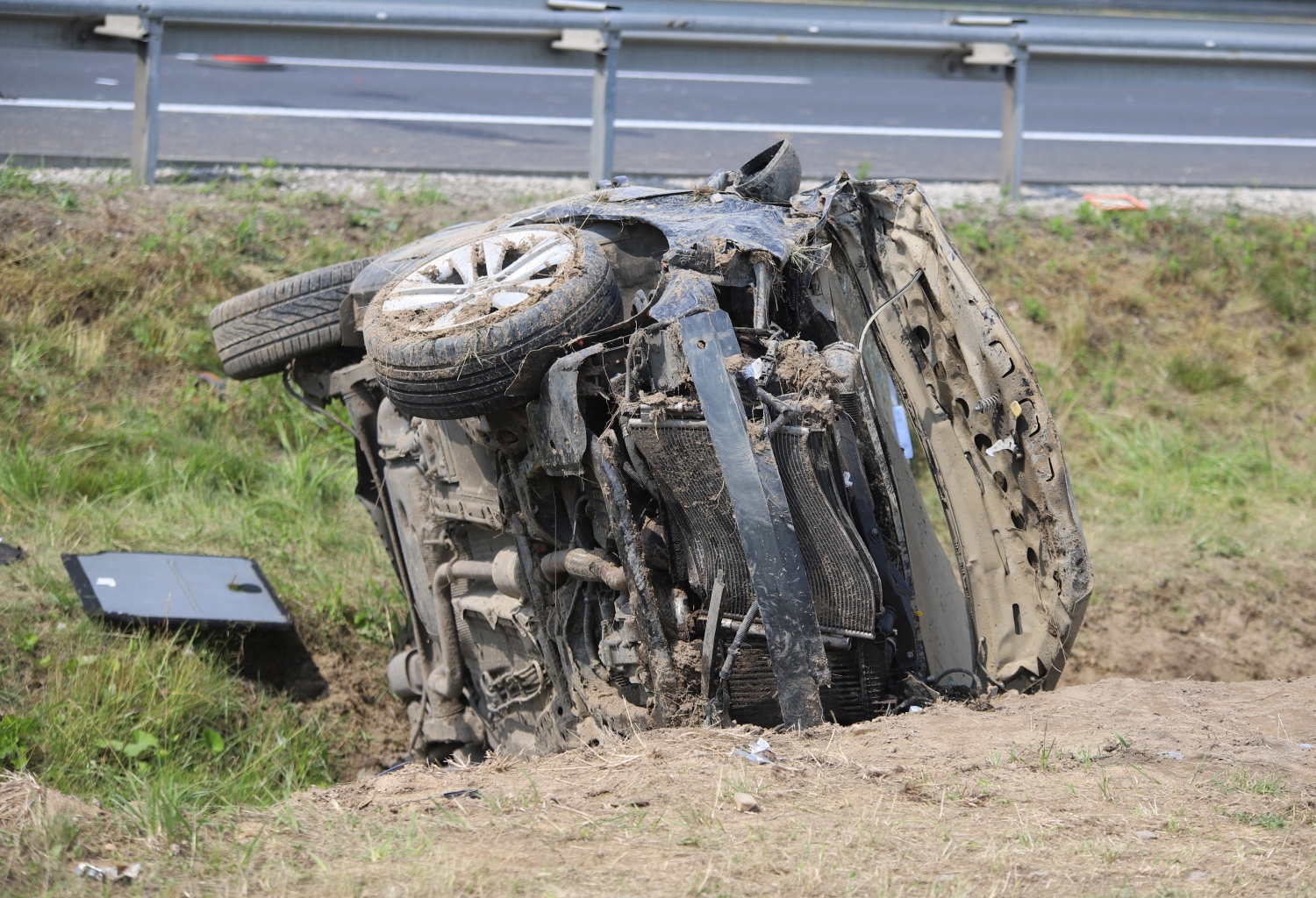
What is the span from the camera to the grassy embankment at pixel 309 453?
4.63 metres

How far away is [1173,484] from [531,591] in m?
4.18

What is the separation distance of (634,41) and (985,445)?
4.30 metres

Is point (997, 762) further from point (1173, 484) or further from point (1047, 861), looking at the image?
point (1173, 484)

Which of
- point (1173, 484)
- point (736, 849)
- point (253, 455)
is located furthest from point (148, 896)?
point (1173, 484)

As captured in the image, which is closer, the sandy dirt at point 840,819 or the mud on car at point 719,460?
the sandy dirt at point 840,819

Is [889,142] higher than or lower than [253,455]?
higher

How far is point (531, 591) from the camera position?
11.8 ft

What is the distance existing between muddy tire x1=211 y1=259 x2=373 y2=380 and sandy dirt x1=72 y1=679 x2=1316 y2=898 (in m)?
2.03

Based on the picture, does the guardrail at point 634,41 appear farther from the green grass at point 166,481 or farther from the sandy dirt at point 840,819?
the sandy dirt at point 840,819

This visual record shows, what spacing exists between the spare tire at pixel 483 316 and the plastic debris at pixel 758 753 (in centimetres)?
112

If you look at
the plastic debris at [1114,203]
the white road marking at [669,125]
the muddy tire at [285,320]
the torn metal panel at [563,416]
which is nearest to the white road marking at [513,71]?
the white road marking at [669,125]

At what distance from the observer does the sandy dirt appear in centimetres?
218

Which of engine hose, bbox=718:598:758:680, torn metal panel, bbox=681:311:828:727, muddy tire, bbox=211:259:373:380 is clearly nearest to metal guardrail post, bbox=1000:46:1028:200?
muddy tire, bbox=211:259:373:380

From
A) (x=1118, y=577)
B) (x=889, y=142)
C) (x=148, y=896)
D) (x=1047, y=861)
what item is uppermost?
(x=889, y=142)
